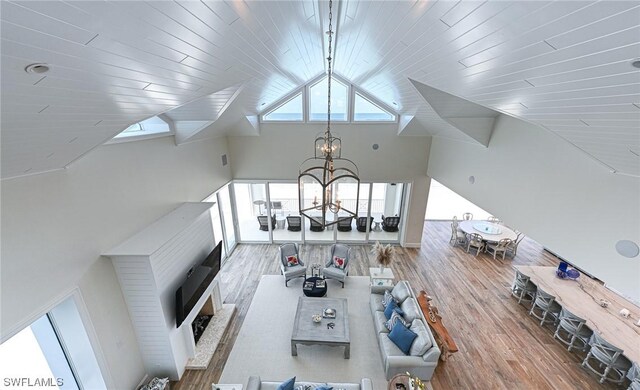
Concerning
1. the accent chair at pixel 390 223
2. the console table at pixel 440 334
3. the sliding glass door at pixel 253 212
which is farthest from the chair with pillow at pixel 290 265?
the accent chair at pixel 390 223

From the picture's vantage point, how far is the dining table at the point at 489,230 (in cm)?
823

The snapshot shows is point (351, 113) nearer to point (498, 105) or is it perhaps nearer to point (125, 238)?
point (498, 105)

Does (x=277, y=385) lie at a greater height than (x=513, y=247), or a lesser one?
lesser

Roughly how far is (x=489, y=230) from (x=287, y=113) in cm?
749

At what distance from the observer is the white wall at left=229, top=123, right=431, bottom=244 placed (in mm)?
7750

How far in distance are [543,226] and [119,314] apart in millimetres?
6459

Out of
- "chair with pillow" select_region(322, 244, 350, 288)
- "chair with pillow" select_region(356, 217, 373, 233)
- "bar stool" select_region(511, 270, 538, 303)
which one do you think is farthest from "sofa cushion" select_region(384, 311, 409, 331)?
"chair with pillow" select_region(356, 217, 373, 233)

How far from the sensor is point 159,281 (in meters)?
3.83

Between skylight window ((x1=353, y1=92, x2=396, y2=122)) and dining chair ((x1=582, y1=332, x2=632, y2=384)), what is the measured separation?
6.22 metres

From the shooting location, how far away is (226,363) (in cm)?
469

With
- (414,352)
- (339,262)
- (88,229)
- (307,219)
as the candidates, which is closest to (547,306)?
(414,352)

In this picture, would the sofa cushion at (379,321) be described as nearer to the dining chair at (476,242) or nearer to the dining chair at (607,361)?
the dining chair at (607,361)

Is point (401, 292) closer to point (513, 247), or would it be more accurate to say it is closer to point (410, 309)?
point (410, 309)

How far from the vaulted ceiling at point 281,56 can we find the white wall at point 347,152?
3922mm
